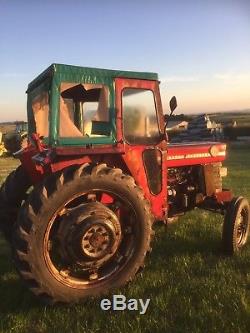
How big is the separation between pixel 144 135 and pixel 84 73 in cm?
107

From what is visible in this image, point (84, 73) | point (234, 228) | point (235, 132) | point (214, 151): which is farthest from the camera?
point (235, 132)

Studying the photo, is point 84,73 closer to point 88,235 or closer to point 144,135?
point 144,135

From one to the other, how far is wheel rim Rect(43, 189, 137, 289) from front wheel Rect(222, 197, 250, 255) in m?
1.58

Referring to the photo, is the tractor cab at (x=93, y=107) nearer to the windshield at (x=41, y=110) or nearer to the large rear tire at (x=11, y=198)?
the windshield at (x=41, y=110)

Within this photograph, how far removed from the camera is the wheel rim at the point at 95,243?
4.27 metres

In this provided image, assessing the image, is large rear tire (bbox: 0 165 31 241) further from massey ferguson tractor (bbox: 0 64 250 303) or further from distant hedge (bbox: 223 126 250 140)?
distant hedge (bbox: 223 126 250 140)

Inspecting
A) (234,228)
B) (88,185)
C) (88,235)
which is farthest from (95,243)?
(234,228)

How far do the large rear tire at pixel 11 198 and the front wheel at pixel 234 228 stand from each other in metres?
2.68

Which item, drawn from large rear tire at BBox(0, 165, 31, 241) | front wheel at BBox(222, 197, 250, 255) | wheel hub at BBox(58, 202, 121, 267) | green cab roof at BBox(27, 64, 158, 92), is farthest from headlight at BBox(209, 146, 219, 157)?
large rear tire at BBox(0, 165, 31, 241)

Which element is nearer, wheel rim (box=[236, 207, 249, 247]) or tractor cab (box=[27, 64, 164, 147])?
tractor cab (box=[27, 64, 164, 147])

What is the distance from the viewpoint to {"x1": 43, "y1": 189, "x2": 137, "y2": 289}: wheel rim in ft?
14.0

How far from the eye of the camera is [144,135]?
517 cm

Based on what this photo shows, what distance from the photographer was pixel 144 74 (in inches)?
200

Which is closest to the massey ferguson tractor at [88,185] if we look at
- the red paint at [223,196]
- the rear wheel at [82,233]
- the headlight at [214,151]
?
the rear wheel at [82,233]
